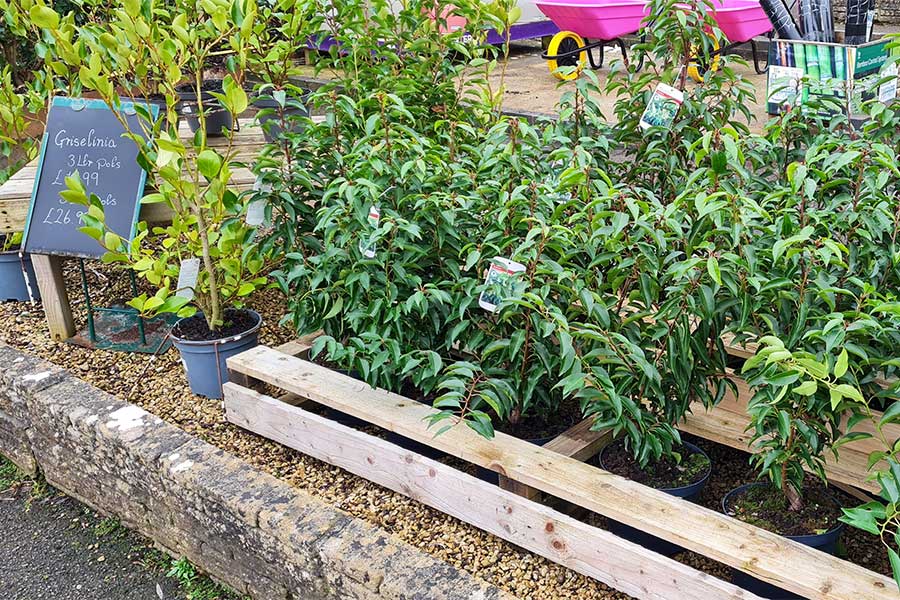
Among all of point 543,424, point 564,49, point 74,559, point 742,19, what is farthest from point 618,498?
point 564,49

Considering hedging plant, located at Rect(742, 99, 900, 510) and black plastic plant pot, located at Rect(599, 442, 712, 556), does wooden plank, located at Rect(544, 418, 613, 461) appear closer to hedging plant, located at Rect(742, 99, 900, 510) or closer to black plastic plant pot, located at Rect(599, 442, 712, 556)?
black plastic plant pot, located at Rect(599, 442, 712, 556)

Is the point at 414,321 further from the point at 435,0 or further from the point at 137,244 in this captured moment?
the point at 435,0

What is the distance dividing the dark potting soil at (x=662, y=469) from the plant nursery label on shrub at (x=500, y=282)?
20.1 inches

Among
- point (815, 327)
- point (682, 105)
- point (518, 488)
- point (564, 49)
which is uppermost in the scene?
point (564, 49)

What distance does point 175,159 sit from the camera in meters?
2.94

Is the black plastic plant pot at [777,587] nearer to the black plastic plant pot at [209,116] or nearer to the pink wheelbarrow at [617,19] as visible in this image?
the black plastic plant pot at [209,116]

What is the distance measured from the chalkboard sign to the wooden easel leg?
0.09 m

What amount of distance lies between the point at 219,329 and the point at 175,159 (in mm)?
680

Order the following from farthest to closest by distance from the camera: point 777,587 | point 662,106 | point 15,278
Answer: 1. point 15,278
2. point 662,106
3. point 777,587

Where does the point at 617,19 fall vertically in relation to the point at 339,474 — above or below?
above

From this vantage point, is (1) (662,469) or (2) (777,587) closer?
(2) (777,587)

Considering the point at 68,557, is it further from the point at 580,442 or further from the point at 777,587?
the point at 777,587

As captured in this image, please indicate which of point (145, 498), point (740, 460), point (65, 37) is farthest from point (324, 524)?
point (65, 37)

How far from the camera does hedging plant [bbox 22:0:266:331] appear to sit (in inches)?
115
